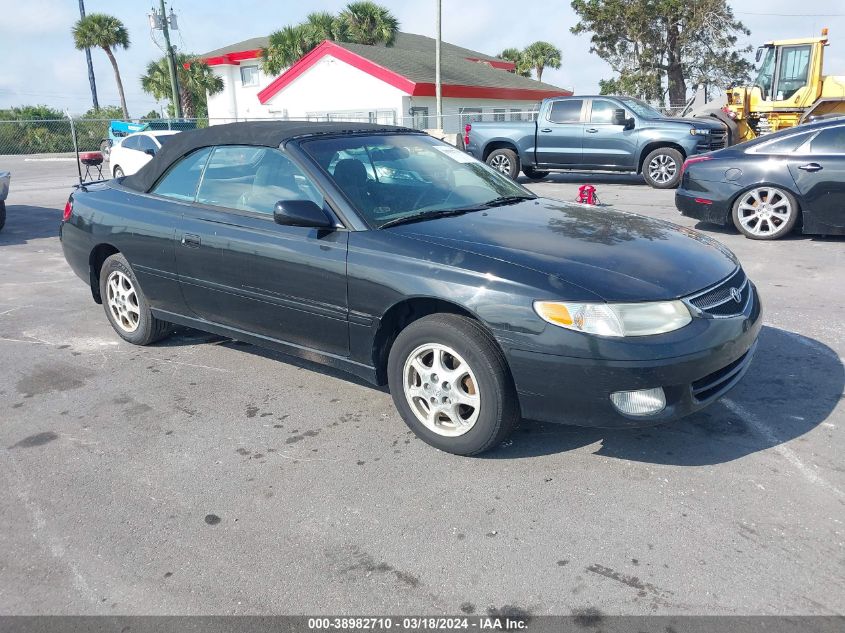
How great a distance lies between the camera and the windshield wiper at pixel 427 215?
148 inches

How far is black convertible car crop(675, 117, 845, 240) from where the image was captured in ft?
25.9

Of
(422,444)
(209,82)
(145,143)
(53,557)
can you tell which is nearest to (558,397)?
(422,444)

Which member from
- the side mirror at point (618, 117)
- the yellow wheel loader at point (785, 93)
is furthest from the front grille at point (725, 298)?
the yellow wheel loader at point (785, 93)

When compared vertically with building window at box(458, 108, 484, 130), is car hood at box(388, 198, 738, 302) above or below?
below

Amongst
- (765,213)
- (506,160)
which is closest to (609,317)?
(765,213)

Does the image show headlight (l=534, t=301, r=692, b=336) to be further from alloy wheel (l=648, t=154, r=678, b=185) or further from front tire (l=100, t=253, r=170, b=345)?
alloy wheel (l=648, t=154, r=678, b=185)

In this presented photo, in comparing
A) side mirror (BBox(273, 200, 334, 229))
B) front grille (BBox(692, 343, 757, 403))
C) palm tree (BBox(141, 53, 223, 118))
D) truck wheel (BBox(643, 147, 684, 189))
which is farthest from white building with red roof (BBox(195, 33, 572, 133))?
front grille (BBox(692, 343, 757, 403))

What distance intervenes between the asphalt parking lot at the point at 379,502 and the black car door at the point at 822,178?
3774 mm

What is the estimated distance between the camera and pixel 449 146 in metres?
4.93

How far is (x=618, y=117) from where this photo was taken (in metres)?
14.4

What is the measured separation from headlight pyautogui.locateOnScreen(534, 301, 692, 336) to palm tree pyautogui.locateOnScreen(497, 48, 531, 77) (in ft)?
174

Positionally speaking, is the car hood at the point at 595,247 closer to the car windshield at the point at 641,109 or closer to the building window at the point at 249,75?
the car windshield at the point at 641,109

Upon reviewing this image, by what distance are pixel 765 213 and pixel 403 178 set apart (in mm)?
5902

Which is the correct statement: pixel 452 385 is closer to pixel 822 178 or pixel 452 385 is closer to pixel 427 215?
pixel 427 215
